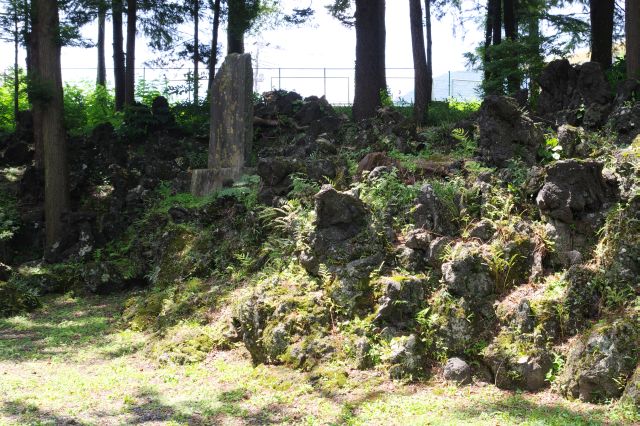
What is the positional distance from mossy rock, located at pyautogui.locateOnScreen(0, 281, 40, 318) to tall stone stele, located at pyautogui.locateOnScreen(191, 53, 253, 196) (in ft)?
12.3

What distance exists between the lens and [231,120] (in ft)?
47.9

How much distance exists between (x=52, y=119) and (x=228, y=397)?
972 cm

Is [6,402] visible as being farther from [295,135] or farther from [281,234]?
[295,135]

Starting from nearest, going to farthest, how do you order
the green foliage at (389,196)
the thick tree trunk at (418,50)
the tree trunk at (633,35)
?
the green foliage at (389,196)
the tree trunk at (633,35)
the thick tree trunk at (418,50)

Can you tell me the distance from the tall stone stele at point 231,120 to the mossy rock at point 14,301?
374 centimetres

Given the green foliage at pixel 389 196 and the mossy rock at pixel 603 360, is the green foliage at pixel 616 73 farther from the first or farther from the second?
the mossy rock at pixel 603 360

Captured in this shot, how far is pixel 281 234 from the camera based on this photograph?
10.6 metres

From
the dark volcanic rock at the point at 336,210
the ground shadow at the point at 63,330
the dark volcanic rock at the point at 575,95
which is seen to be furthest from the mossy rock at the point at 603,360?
the ground shadow at the point at 63,330

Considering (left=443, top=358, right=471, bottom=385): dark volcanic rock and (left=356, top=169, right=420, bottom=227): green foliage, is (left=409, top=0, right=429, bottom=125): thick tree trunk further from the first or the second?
(left=443, top=358, right=471, bottom=385): dark volcanic rock

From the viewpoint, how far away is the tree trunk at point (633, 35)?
1273cm

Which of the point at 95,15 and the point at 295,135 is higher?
the point at 95,15

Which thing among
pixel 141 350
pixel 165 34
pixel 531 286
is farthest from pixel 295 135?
pixel 531 286

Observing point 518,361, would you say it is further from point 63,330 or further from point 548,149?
point 63,330

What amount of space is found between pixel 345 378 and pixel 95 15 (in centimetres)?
1256
